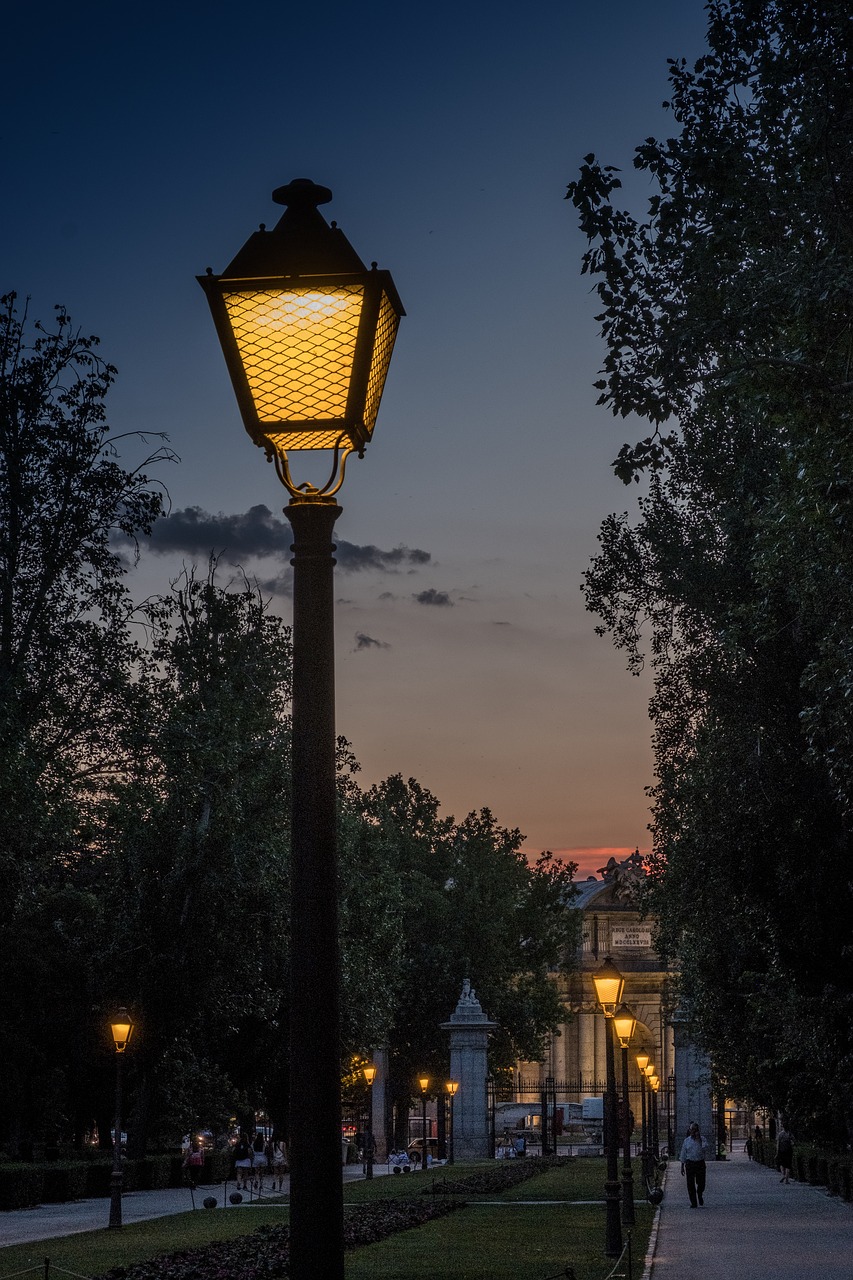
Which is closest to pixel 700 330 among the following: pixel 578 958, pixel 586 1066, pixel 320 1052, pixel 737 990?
pixel 320 1052

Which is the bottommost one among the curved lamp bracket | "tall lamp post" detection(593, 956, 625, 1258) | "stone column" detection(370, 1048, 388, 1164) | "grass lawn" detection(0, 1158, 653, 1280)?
"stone column" detection(370, 1048, 388, 1164)

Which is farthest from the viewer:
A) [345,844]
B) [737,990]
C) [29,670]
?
[345,844]

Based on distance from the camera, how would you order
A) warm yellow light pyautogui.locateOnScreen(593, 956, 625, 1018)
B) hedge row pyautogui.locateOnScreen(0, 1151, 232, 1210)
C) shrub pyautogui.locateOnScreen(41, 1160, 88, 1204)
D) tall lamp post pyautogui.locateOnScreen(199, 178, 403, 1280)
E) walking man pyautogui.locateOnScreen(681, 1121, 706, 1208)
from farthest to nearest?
1. shrub pyautogui.locateOnScreen(41, 1160, 88, 1204)
2. hedge row pyautogui.locateOnScreen(0, 1151, 232, 1210)
3. walking man pyautogui.locateOnScreen(681, 1121, 706, 1208)
4. warm yellow light pyautogui.locateOnScreen(593, 956, 625, 1018)
5. tall lamp post pyautogui.locateOnScreen(199, 178, 403, 1280)

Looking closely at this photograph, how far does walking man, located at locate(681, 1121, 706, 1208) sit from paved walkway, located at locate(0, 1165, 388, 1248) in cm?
861

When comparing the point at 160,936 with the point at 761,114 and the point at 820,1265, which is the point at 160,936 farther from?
the point at 761,114

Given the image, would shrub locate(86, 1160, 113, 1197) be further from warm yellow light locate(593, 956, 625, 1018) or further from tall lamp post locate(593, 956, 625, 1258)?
warm yellow light locate(593, 956, 625, 1018)

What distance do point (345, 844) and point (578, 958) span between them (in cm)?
5034

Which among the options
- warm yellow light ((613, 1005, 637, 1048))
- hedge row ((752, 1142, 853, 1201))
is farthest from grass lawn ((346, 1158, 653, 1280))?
hedge row ((752, 1142, 853, 1201))

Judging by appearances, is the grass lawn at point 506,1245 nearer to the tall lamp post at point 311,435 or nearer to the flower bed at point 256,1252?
the flower bed at point 256,1252

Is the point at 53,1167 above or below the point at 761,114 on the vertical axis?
below

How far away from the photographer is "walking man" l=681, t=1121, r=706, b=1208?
27719 mm

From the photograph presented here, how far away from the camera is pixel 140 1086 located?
4072 cm

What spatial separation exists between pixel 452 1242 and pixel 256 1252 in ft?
12.5

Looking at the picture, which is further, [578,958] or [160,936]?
[578,958]
